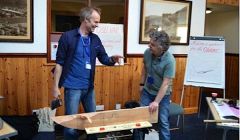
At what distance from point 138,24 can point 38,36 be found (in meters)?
1.36

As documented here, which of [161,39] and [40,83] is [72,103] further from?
[40,83]

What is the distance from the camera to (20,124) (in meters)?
2.79

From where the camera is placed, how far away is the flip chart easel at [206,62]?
359 centimetres

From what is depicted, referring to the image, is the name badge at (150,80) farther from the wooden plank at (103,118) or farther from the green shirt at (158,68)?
the wooden plank at (103,118)

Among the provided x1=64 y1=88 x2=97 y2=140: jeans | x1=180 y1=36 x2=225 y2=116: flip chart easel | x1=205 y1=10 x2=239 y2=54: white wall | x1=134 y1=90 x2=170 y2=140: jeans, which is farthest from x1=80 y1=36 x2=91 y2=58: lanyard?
x1=205 y1=10 x2=239 y2=54: white wall

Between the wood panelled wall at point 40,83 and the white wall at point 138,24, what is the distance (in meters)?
0.14

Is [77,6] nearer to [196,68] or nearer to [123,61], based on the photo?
[123,61]

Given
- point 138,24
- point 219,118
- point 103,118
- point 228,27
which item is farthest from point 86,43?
point 228,27

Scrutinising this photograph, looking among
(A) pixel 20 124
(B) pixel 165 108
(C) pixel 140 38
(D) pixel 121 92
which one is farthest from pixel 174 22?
(A) pixel 20 124

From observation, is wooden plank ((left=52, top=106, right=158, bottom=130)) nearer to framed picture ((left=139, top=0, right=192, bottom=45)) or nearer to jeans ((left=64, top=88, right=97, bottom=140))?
jeans ((left=64, top=88, right=97, bottom=140))

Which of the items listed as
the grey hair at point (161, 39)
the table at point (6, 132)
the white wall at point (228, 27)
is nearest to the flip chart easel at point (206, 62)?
the grey hair at point (161, 39)

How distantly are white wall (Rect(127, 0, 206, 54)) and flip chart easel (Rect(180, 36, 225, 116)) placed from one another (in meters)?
0.46

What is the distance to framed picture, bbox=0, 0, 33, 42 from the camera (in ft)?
10.1

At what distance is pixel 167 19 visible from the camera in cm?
397
